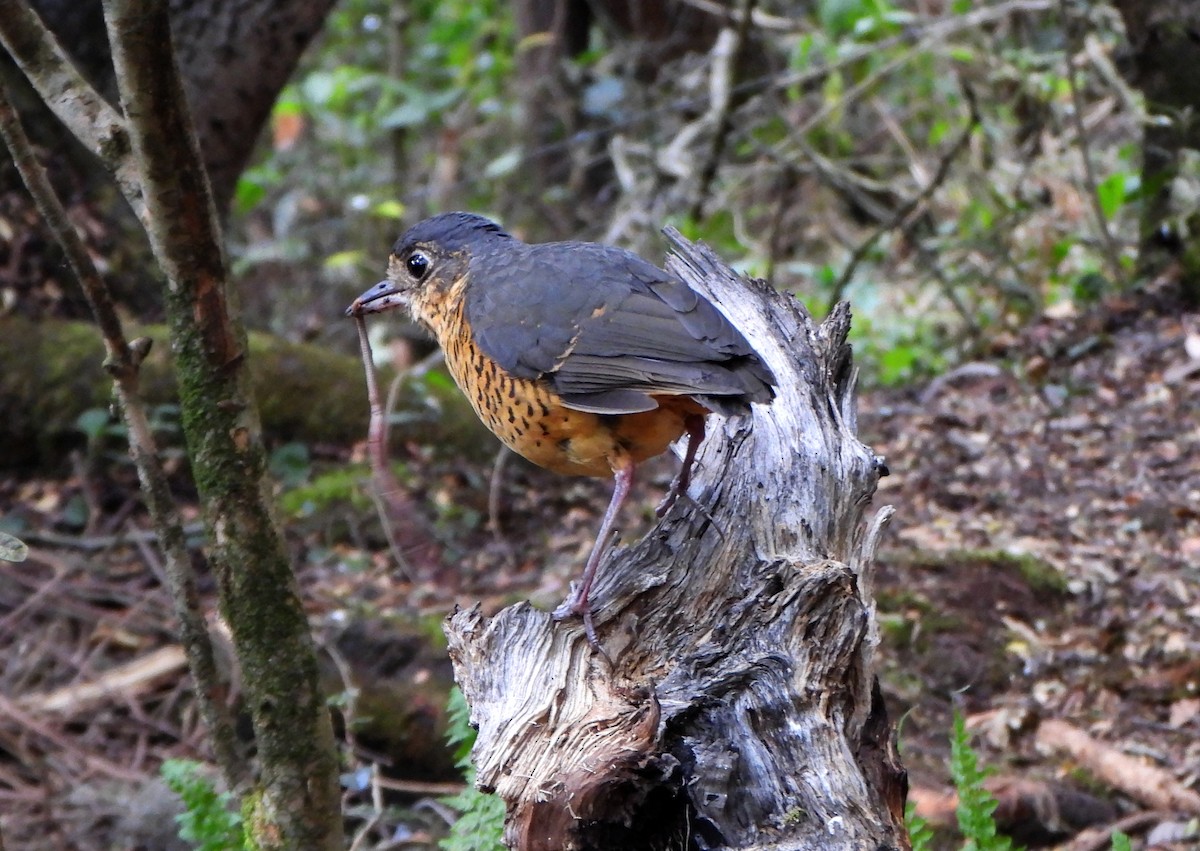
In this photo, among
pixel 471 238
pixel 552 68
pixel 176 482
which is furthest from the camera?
pixel 552 68

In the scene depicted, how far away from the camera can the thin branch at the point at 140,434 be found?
2.93m

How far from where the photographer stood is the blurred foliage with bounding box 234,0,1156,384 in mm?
7852

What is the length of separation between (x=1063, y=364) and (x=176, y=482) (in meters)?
4.64

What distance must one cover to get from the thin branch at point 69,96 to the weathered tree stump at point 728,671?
1237mm

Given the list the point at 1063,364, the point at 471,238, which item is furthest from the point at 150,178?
the point at 1063,364

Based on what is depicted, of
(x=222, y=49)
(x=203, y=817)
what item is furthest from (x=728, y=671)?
(x=222, y=49)

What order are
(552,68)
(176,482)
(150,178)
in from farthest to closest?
(552,68) → (176,482) → (150,178)

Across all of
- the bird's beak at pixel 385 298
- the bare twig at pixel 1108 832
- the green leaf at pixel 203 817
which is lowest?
the bare twig at pixel 1108 832

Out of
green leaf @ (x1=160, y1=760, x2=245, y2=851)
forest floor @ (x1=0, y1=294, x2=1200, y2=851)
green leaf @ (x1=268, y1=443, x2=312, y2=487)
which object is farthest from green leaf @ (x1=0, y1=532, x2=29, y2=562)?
green leaf @ (x1=268, y1=443, x2=312, y2=487)

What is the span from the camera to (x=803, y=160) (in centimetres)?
841

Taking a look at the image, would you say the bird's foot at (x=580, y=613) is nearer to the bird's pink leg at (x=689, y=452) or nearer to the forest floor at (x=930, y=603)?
the bird's pink leg at (x=689, y=452)

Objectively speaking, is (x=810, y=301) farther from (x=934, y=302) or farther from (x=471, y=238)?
(x=471, y=238)

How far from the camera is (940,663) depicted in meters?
4.68

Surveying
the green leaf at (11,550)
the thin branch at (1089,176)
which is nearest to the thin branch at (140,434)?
the green leaf at (11,550)
